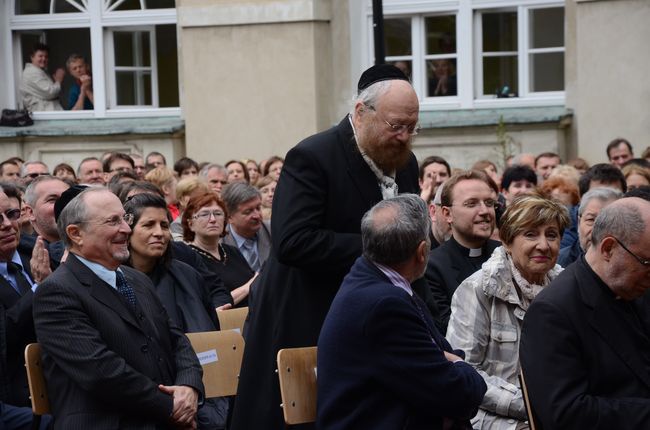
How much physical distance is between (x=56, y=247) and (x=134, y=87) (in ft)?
34.7

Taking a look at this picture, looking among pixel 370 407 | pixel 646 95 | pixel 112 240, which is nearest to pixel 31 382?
pixel 112 240

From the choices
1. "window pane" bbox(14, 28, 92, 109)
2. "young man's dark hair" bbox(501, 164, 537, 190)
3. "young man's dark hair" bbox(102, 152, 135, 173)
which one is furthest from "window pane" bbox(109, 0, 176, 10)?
"young man's dark hair" bbox(501, 164, 537, 190)

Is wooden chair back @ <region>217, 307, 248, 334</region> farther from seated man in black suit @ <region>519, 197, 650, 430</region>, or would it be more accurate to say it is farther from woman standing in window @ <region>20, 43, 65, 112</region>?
woman standing in window @ <region>20, 43, 65, 112</region>

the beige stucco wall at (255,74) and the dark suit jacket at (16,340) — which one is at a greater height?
the beige stucco wall at (255,74)

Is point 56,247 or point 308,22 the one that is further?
point 308,22

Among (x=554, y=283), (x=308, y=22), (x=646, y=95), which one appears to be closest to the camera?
(x=554, y=283)

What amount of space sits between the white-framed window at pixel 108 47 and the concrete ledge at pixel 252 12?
139 cm

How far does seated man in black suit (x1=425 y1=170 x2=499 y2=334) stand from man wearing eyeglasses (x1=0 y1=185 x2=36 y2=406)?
6.72ft

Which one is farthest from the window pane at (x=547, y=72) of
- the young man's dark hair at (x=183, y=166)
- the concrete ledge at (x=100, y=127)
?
the young man's dark hair at (x=183, y=166)

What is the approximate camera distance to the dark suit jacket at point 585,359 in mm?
4395

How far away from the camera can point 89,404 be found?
5.48 m

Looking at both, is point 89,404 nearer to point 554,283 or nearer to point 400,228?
point 400,228

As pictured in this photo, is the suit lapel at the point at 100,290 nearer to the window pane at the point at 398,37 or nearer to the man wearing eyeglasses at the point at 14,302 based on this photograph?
the man wearing eyeglasses at the point at 14,302

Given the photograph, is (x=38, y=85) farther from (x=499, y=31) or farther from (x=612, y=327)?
(x=612, y=327)
